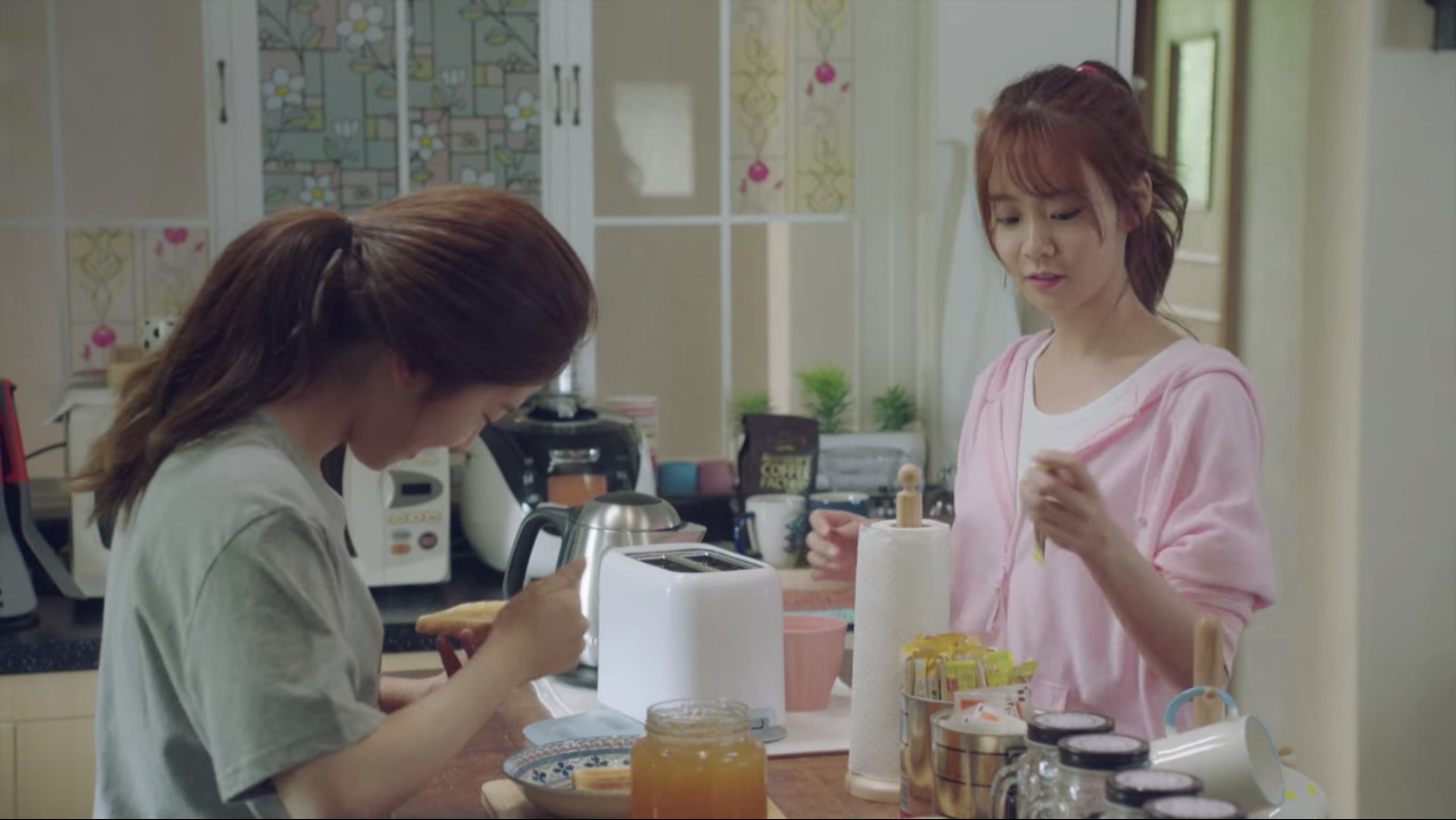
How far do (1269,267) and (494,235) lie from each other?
9.15 ft

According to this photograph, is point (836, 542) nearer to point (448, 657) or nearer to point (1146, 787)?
point (448, 657)

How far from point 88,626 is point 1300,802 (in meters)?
2.12

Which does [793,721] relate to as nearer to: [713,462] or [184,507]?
[184,507]

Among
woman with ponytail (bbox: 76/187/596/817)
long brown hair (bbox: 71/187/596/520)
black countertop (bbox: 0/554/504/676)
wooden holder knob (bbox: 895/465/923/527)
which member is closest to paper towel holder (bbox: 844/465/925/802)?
wooden holder knob (bbox: 895/465/923/527)

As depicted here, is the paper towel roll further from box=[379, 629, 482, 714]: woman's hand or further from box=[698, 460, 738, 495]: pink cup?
box=[698, 460, 738, 495]: pink cup

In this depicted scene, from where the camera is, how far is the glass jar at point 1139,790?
119 centimetres

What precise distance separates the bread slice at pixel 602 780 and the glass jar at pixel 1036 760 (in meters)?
0.36

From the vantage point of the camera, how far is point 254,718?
1242mm

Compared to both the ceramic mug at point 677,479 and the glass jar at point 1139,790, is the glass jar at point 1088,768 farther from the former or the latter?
the ceramic mug at point 677,479

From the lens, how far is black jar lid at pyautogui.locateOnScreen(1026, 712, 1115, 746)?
51.7 inches

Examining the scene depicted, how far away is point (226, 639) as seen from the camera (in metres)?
1.24

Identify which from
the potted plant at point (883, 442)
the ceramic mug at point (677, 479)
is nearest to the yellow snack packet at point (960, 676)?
the potted plant at point (883, 442)

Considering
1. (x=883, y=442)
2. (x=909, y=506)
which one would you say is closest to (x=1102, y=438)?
(x=909, y=506)

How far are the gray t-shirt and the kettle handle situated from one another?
770 millimetres
